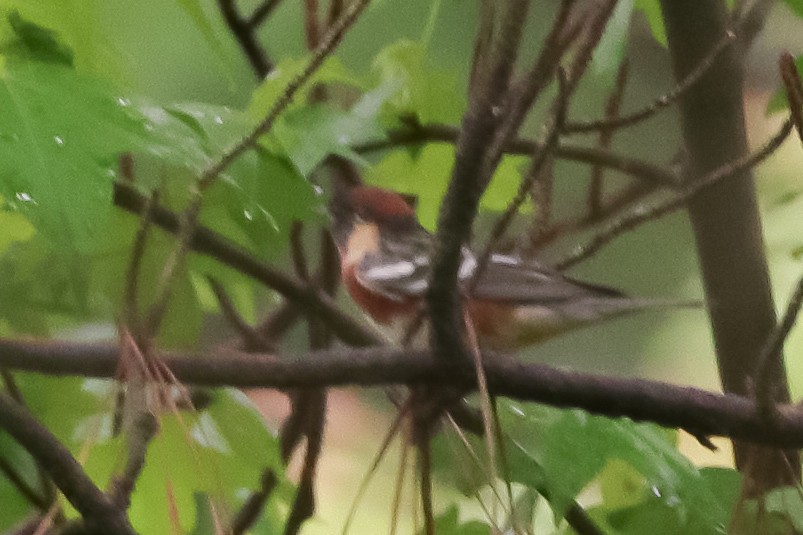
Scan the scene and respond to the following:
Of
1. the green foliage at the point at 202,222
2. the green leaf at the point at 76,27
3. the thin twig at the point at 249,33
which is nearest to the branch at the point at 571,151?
the green foliage at the point at 202,222

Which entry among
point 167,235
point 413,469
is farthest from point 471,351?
point 167,235

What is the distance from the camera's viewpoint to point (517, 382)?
401 mm

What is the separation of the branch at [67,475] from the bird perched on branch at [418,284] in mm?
306

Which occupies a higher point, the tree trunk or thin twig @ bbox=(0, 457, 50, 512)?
the tree trunk

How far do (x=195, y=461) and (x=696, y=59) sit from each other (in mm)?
477

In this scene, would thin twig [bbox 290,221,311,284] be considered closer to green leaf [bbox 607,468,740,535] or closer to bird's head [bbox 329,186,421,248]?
bird's head [bbox 329,186,421,248]

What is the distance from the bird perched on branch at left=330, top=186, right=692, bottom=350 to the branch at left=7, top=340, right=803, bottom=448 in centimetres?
23

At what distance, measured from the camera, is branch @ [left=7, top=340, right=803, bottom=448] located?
391 millimetres

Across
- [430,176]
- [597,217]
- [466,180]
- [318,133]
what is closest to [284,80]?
[318,133]

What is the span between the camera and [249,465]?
52 centimetres

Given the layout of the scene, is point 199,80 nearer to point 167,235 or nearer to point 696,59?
point 167,235

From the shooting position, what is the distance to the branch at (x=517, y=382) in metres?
0.39

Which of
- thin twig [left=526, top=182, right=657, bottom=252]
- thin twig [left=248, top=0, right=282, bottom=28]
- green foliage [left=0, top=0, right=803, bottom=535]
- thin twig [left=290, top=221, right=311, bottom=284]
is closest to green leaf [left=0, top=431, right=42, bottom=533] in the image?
green foliage [left=0, top=0, right=803, bottom=535]

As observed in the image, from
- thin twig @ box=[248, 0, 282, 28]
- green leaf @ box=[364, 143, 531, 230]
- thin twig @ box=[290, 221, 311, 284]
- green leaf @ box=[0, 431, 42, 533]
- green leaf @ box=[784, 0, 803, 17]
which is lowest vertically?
green leaf @ box=[0, 431, 42, 533]
